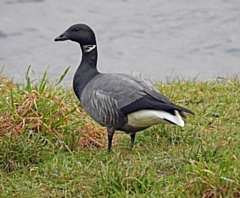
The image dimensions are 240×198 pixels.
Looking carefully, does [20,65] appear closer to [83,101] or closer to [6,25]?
[6,25]

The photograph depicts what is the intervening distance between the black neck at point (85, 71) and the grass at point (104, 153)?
0.66ft

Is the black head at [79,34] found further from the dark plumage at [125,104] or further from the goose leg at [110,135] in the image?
the goose leg at [110,135]

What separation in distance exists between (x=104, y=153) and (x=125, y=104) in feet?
1.53

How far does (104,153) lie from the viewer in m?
6.23

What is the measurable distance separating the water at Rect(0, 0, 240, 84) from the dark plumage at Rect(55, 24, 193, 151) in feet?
15.9

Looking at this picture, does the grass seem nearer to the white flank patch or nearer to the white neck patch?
the white flank patch

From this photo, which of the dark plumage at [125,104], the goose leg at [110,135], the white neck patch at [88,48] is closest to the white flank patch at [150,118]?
the dark plumage at [125,104]

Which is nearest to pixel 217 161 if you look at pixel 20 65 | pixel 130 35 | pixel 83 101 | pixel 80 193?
pixel 80 193

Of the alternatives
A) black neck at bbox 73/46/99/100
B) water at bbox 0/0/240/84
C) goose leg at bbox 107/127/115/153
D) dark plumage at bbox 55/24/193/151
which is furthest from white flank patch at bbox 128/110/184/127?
water at bbox 0/0/240/84

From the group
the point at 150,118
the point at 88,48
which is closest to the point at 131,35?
the point at 88,48

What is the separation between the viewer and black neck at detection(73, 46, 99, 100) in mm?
6695

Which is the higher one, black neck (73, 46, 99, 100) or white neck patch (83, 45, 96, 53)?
white neck patch (83, 45, 96, 53)

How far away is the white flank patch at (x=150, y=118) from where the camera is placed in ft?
19.3

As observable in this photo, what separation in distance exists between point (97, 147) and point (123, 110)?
0.57 m
